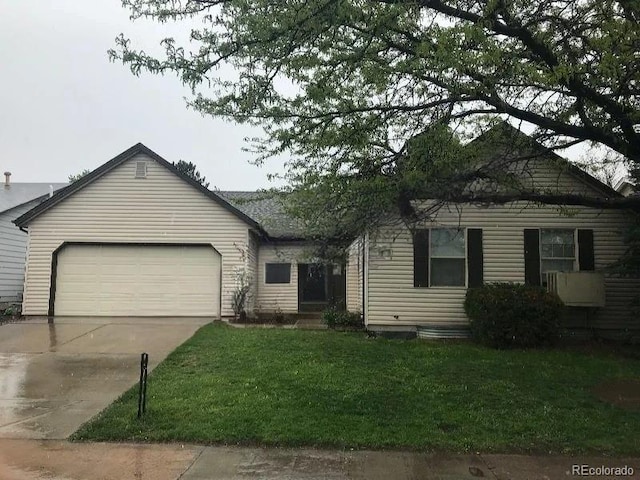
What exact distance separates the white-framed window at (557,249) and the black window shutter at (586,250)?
14 cm

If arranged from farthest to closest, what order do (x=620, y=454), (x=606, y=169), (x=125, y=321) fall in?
(x=125, y=321) → (x=606, y=169) → (x=620, y=454)

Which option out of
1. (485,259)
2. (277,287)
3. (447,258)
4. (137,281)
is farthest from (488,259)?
(137,281)

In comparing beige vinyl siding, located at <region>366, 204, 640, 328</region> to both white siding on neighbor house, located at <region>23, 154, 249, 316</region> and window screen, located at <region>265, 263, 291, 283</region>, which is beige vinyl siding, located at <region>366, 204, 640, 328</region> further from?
window screen, located at <region>265, 263, 291, 283</region>

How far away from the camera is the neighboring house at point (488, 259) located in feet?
45.3

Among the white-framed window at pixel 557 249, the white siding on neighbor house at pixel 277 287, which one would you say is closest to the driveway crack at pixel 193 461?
the white-framed window at pixel 557 249

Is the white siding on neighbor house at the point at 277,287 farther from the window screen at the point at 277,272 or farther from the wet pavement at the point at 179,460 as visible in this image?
the wet pavement at the point at 179,460

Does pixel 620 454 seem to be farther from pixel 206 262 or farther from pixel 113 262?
pixel 113 262

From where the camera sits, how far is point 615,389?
28.4 feet

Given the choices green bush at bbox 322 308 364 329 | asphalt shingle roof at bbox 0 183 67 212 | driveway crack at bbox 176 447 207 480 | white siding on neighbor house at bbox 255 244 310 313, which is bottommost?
driveway crack at bbox 176 447 207 480

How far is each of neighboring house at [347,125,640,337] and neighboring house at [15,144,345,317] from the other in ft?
13.2

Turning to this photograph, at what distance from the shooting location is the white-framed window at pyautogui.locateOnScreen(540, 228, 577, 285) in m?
14.0

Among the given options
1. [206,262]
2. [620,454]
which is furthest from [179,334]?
[620,454]

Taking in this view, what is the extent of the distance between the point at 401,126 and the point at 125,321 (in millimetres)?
11148

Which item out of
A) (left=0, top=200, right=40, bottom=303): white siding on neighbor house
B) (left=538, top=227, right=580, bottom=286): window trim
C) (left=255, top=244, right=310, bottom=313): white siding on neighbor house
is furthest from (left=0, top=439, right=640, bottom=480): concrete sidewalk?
(left=0, top=200, right=40, bottom=303): white siding on neighbor house
